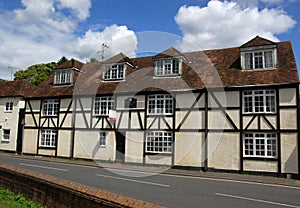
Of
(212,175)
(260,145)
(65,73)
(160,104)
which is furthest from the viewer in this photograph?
(65,73)

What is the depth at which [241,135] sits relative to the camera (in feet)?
55.9

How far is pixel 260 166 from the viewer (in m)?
16.4

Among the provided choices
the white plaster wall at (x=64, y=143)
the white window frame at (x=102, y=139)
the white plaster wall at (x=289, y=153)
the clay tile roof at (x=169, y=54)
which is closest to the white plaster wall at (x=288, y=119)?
the white plaster wall at (x=289, y=153)

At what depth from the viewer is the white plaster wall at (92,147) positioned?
69.4ft

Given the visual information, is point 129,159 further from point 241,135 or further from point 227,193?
point 227,193

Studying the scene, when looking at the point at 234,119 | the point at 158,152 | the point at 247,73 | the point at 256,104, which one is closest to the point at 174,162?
the point at 158,152

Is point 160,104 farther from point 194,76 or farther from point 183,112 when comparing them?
point 194,76

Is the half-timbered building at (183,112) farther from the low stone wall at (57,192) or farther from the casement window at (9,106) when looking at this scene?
the low stone wall at (57,192)

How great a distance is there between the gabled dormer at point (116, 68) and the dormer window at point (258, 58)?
30.6 feet

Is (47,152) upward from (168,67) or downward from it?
downward

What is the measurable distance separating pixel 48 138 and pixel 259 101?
17.6 m

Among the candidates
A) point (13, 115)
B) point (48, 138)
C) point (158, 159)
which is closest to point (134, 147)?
point (158, 159)

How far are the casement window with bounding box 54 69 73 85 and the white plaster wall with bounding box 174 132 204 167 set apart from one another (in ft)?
40.6

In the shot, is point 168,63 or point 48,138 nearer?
point 168,63
